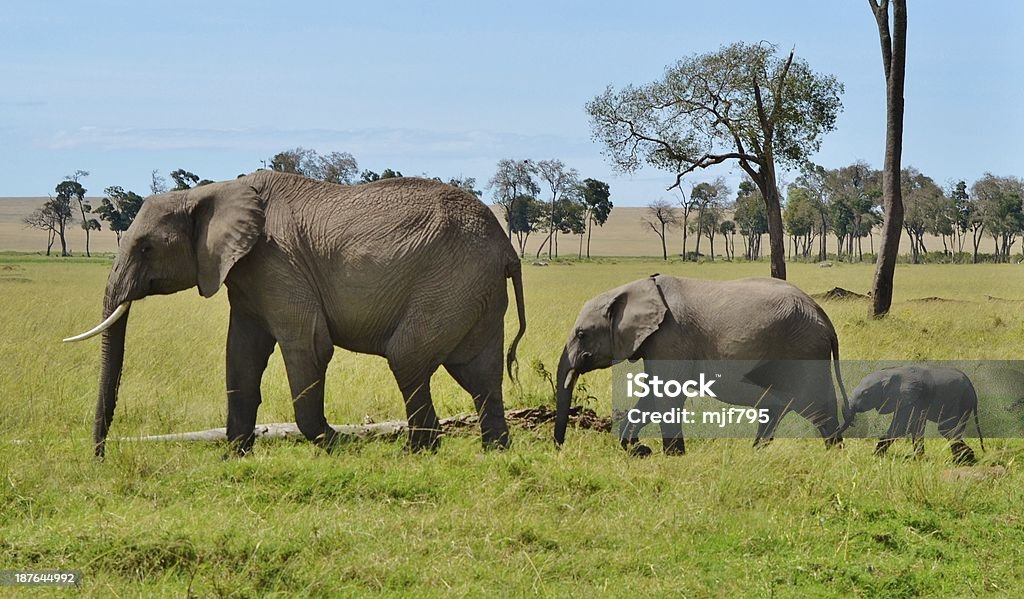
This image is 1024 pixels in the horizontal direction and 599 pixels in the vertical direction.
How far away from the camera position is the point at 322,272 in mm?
8805

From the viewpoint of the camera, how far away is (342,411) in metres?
11.0

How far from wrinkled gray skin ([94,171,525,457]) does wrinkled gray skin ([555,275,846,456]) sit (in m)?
1.10

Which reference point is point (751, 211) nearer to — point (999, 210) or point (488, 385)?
point (999, 210)

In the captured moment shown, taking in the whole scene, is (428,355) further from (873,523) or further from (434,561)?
(873,523)

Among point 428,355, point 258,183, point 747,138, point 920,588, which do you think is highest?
point 747,138

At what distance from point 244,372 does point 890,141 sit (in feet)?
51.8

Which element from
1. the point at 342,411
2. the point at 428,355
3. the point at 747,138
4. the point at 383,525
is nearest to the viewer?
the point at 383,525

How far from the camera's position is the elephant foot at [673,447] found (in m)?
9.09

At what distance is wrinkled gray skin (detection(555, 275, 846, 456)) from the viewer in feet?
31.0

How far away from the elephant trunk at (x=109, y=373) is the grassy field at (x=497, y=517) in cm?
26

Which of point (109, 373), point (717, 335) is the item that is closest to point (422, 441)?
point (109, 373)

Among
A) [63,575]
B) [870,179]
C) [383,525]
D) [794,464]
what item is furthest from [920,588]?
[870,179]

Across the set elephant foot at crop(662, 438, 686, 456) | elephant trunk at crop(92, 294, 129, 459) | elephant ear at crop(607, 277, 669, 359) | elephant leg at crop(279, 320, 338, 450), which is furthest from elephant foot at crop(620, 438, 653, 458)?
elephant trunk at crop(92, 294, 129, 459)

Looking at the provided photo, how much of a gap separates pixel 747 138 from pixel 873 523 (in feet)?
69.7
